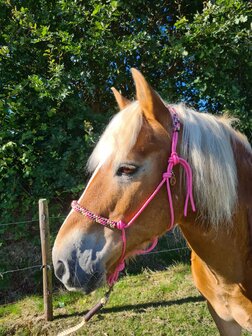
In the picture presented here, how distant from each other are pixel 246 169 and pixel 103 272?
963 millimetres

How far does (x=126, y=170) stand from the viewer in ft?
5.00

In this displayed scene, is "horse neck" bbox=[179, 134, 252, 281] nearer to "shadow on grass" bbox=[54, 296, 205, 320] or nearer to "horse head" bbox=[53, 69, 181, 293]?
"horse head" bbox=[53, 69, 181, 293]

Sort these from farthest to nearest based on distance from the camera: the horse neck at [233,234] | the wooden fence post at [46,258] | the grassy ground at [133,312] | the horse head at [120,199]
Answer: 1. the wooden fence post at [46,258]
2. the grassy ground at [133,312]
3. the horse neck at [233,234]
4. the horse head at [120,199]

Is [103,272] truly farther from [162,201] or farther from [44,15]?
[44,15]

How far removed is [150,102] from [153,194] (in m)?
0.44

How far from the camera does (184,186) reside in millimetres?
1629

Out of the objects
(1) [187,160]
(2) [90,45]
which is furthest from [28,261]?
(1) [187,160]

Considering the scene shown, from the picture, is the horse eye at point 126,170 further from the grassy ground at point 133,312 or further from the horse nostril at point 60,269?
the grassy ground at point 133,312

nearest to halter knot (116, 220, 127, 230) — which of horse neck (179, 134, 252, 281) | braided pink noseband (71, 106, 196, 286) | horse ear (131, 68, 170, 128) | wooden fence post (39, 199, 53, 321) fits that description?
braided pink noseband (71, 106, 196, 286)

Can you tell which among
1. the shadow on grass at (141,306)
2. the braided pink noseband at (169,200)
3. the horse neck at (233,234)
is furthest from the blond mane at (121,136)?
the shadow on grass at (141,306)

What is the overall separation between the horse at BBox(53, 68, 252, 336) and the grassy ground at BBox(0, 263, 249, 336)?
2.21m

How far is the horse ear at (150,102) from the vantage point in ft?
5.04

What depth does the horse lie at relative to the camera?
1.51 meters

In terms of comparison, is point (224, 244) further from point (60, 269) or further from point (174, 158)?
point (60, 269)
